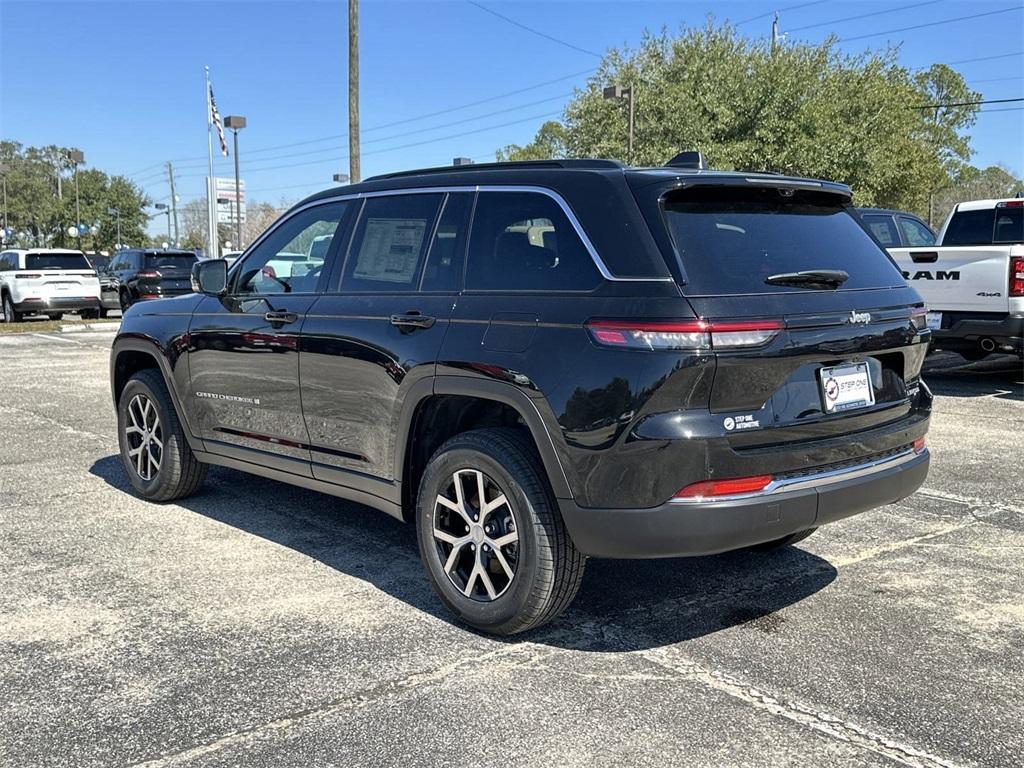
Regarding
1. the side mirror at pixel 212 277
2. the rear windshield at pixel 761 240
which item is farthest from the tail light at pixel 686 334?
the side mirror at pixel 212 277

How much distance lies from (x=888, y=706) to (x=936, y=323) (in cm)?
755

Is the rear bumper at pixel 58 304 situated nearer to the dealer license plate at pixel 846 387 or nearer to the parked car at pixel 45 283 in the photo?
the parked car at pixel 45 283

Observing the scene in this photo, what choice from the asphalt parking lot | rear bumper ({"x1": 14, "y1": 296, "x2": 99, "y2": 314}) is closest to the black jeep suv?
the asphalt parking lot

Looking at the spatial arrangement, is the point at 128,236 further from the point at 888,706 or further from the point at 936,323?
the point at 888,706

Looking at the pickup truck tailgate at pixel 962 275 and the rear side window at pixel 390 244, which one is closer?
→ the rear side window at pixel 390 244

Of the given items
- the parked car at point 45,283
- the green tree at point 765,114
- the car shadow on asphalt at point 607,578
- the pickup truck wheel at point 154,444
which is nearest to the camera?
the car shadow on asphalt at point 607,578

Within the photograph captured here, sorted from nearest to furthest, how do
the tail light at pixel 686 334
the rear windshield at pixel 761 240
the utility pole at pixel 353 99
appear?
the tail light at pixel 686 334 < the rear windshield at pixel 761 240 < the utility pole at pixel 353 99

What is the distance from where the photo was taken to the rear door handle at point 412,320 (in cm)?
386

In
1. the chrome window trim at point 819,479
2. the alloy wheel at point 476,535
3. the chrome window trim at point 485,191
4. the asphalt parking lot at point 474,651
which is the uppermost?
the chrome window trim at point 485,191

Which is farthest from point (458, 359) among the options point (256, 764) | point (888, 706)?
point (888, 706)

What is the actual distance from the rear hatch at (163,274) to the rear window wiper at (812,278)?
69.1ft

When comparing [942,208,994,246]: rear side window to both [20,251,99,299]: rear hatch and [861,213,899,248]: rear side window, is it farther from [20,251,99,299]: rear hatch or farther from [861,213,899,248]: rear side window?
[20,251,99,299]: rear hatch

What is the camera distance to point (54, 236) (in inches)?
3196

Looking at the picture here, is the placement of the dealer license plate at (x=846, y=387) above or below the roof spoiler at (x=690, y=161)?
below
